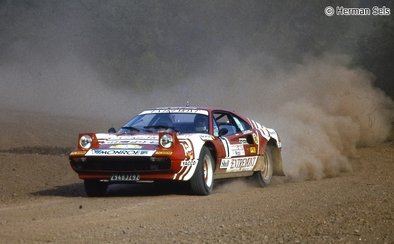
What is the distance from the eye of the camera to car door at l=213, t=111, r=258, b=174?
1100 centimetres

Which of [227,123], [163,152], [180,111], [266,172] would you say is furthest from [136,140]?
[266,172]

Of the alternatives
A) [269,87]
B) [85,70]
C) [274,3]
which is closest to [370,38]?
[269,87]

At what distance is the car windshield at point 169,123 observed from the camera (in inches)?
426

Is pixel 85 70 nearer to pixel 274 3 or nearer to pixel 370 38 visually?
pixel 274 3

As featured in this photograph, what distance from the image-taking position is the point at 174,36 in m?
47.8

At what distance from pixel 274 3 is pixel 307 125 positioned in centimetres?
3033

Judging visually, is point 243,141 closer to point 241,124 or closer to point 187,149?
point 241,124

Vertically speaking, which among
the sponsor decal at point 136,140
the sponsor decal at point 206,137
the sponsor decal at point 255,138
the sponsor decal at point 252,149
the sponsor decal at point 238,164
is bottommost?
the sponsor decal at point 238,164

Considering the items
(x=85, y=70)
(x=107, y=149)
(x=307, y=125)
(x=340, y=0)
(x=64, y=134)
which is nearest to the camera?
(x=107, y=149)

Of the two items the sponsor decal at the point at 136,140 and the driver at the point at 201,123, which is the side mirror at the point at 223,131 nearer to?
the driver at the point at 201,123

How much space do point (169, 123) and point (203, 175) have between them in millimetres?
1321

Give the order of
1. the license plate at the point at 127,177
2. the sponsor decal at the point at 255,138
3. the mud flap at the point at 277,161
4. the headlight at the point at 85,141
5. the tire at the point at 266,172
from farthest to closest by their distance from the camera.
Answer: the mud flap at the point at 277,161, the tire at the point at 266,172, the sponsor decal at the point at 255,138, the headlight at the point at 85,141, the license plate at the point at 127,177

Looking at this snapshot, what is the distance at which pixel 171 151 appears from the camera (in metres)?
9.66

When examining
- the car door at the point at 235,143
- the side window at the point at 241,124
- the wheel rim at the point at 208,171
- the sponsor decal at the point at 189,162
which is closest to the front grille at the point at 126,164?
the sponsor decal at the point at 189,162
